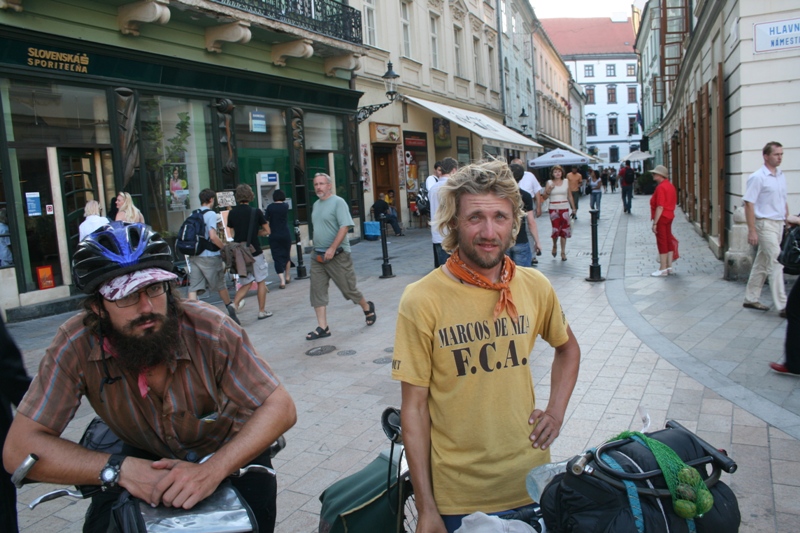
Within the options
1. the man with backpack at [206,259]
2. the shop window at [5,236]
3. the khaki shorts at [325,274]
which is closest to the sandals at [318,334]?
the khaki shorts at [325,274]

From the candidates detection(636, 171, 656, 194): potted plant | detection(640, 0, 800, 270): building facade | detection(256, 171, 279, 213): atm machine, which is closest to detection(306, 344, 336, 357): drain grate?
detection(640, 0, 800, 270): building facade

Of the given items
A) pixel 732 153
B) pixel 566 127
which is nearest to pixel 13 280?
pixel 732 153

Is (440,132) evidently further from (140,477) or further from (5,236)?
(140,477)

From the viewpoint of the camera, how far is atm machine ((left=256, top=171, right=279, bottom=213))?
1481cm

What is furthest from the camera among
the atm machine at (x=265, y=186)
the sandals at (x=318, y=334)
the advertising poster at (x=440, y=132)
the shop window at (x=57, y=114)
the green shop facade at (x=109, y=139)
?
the advertising poster at (x=440, y=132)

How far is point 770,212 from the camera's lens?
7.30m

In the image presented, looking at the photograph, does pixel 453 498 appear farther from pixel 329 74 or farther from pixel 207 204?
pixel 329 74

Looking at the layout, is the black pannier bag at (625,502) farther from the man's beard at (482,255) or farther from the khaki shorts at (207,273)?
the khaki shorts at (207,273)

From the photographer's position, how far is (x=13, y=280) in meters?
9.52

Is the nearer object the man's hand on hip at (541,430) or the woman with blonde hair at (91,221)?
the man's hand on hip at (541,430)

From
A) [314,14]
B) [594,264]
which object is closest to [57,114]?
[314,14]

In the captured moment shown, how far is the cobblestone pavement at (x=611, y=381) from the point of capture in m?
3.76

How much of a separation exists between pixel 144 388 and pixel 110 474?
266 mm

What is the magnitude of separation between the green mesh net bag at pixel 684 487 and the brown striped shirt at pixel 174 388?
1.18 meters
